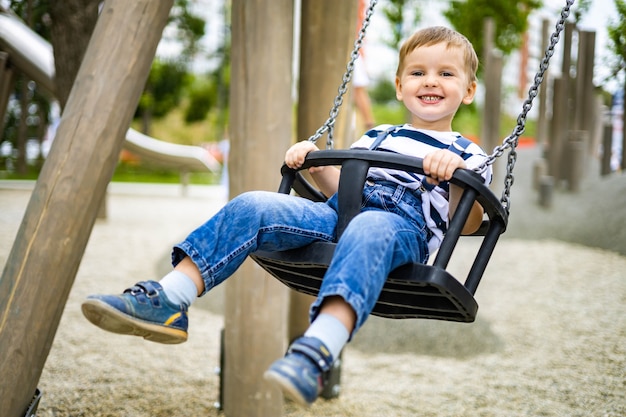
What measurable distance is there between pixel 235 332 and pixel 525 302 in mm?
3028

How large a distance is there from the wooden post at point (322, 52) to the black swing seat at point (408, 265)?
5.55ft

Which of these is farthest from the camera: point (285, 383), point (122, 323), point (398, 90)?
point (398, 90)

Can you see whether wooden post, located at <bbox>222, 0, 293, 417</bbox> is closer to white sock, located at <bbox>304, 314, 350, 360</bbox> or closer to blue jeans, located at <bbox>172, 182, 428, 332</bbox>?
blue jeans, located at <bbox>172, 182, 428, 332</bbox>

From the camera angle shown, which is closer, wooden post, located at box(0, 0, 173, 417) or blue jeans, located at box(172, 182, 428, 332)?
blue jeans, located at box(172, 182, 428, 332)

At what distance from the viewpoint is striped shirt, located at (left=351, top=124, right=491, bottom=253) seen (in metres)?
2.05

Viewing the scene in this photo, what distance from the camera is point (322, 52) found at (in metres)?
3.65

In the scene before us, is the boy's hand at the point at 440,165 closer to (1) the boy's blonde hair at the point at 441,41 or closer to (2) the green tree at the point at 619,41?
(1) the boy's blonde hair at the point at 441,41

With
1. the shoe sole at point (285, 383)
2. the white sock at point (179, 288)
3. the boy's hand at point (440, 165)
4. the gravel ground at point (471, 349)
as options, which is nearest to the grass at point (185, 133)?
the gravel ground at point (471, 349)

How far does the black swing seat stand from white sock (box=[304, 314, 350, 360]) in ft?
0.69

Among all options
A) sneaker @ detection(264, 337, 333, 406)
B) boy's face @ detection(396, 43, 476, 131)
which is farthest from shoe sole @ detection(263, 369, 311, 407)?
boy's face @ detection(396, 43, 476, 131)

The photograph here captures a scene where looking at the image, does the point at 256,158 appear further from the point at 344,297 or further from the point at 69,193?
the point at 344,297

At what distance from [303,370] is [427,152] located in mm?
897

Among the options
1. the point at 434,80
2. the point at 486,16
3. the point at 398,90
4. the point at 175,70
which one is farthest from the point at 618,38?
the point at 175,70

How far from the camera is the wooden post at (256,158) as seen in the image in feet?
10.1
